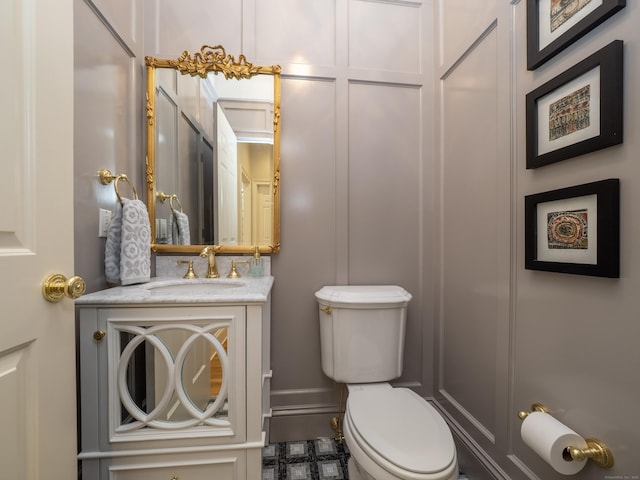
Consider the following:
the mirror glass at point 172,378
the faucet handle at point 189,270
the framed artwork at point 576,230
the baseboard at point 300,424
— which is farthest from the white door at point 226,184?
the framed artwork at point 576,230

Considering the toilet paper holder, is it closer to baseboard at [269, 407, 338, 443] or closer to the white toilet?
the white toilet

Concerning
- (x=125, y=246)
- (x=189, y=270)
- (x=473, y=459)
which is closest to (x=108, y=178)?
(x=125, y=246)

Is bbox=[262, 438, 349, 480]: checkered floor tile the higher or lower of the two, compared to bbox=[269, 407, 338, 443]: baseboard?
lower

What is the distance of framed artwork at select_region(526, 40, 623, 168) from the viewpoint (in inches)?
30.7

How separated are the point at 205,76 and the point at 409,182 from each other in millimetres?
1212

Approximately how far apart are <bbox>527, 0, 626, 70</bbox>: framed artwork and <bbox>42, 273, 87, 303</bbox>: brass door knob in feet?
4.80

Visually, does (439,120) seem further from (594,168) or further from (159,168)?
(159,168)

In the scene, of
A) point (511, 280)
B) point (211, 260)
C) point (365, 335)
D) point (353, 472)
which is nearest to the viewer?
point (511, 280)

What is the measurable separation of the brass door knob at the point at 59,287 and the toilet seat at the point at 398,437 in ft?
3.04

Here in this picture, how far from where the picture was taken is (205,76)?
1.53 metres

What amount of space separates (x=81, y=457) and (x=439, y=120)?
6.81 feet

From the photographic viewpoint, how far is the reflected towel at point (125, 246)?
3.89ft

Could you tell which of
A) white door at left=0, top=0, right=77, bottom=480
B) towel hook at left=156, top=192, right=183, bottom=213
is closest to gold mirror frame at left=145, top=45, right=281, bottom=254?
towel hook at left=156, top=192, right=183, bottom=213

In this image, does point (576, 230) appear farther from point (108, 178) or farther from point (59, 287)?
point (108, 178)
